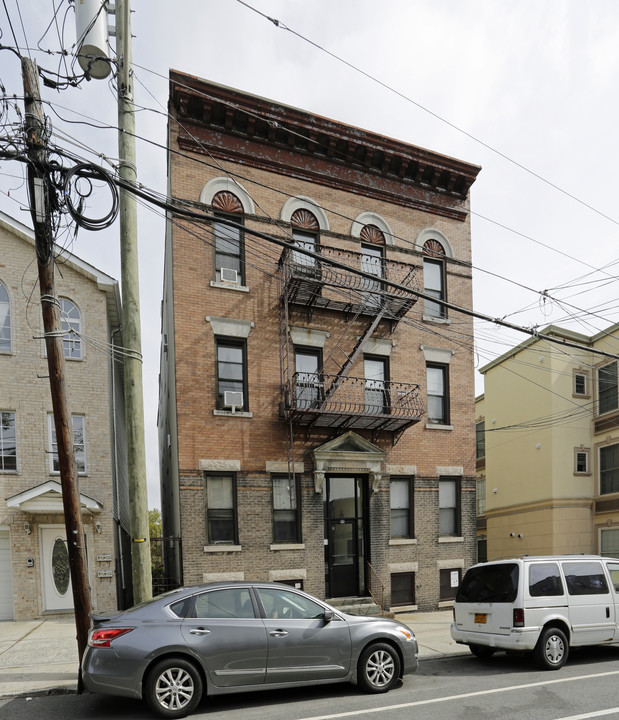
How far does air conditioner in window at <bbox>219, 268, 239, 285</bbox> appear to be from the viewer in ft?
51.1

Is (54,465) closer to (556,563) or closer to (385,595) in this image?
(385,595)

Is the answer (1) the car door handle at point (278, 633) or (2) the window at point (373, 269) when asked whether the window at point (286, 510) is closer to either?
(2) the window at point (373, 269)

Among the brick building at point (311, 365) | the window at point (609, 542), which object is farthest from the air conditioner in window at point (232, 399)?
the window at point (609, 542)

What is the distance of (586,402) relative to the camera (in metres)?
24.6

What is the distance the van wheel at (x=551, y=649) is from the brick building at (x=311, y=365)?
671cm

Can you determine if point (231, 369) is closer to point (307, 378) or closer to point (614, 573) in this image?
point (307, 378)

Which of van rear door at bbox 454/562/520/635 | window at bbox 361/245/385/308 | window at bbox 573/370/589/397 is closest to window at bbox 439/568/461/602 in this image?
van rear door at bbox 454/562/520/635

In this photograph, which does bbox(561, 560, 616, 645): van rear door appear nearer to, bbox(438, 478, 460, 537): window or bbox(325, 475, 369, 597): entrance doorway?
bbox(325, 475, 369, 597): entrance doorway

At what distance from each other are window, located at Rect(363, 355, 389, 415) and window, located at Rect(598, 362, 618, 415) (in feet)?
38.8

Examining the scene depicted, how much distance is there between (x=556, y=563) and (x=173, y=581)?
9147 mm

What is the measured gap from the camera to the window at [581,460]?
24.3 metres

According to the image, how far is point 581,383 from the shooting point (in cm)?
2475

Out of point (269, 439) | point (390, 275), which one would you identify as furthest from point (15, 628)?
point (390, 275)

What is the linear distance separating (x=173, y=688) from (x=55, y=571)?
9106 millimetres
